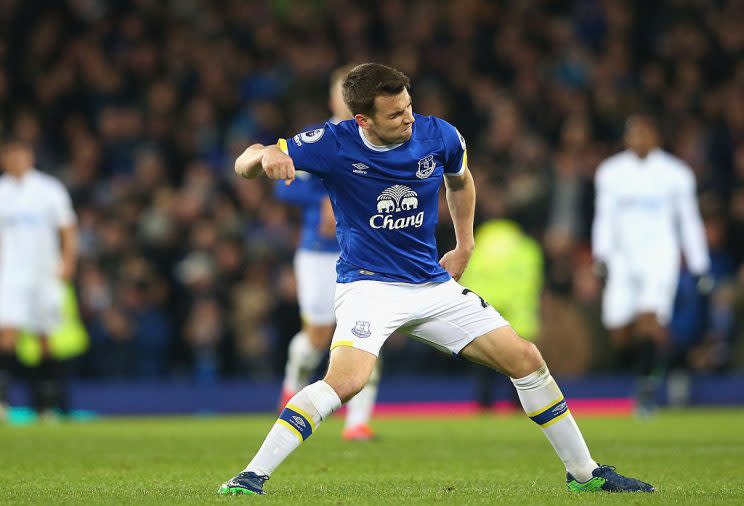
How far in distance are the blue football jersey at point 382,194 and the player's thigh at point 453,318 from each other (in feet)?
0.40

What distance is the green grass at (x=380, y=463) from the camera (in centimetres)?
602

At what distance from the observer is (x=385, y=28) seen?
20.0 metres

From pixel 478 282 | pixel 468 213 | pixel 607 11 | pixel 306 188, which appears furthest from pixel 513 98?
pixel 468 213

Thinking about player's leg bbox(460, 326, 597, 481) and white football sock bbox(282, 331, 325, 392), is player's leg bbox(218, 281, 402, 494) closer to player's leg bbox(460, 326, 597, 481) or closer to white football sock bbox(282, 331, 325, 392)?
player's leg bbox(460, 326, 597, 481)

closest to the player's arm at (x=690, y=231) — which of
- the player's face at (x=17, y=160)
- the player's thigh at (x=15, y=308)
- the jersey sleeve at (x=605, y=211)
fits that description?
the jersey sleeve at (x=605, y=211)

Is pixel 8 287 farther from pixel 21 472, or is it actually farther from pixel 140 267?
pixel 21 472

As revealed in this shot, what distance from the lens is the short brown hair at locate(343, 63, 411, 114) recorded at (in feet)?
19.9

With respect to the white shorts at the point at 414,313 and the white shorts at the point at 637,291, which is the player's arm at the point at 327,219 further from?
the white shorts at the point at 637,291

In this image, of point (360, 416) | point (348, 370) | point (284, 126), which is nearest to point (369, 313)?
point (348, 370)

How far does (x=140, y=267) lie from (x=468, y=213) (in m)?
10.6

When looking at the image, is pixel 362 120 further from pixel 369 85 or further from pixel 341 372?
pixel 341 372

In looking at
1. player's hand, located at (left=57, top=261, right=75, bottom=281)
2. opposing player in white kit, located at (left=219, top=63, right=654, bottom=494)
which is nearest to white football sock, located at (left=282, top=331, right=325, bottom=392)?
player's hand, located at (left=57, top=261, right=75, bottom=281)

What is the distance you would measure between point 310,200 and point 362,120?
3.82m

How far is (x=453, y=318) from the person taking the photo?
6230 mm
